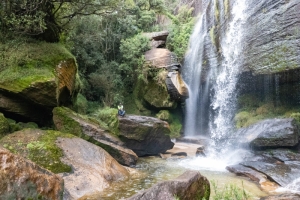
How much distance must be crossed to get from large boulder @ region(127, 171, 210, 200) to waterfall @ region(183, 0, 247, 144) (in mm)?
10186

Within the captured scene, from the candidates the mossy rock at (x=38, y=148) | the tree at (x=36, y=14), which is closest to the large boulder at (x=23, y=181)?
the mossy rock at (x=38, y=148)

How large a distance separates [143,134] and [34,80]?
5.07m

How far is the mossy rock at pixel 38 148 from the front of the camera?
20.2ft

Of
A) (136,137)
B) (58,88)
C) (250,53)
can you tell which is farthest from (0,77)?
→ (250,53)

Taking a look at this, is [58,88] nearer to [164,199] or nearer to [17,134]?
[17,134]

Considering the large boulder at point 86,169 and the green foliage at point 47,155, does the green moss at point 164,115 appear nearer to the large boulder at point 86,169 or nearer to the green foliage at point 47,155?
the large boulder at point 86,169

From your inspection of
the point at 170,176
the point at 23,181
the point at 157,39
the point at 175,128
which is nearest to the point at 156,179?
the point at 170,176

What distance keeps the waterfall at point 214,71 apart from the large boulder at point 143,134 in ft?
15.3

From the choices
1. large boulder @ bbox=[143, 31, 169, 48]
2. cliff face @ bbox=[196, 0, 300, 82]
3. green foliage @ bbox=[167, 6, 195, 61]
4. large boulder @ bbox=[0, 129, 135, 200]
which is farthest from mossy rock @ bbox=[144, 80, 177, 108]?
large boulder @ bbox=[0, 129, 135, 200]

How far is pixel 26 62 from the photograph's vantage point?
331 inches

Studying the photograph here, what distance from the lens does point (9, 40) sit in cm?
889

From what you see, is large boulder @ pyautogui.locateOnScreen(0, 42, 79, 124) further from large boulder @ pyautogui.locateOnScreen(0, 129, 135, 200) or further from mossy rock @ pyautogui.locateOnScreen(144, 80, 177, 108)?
mossy rock @ pyautogui.locateOnScreen(144, 80, 177, 108)

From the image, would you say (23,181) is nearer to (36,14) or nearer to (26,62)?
(26,62)

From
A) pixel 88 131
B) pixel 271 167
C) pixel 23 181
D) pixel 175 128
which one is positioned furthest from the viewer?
pixel 175 128
